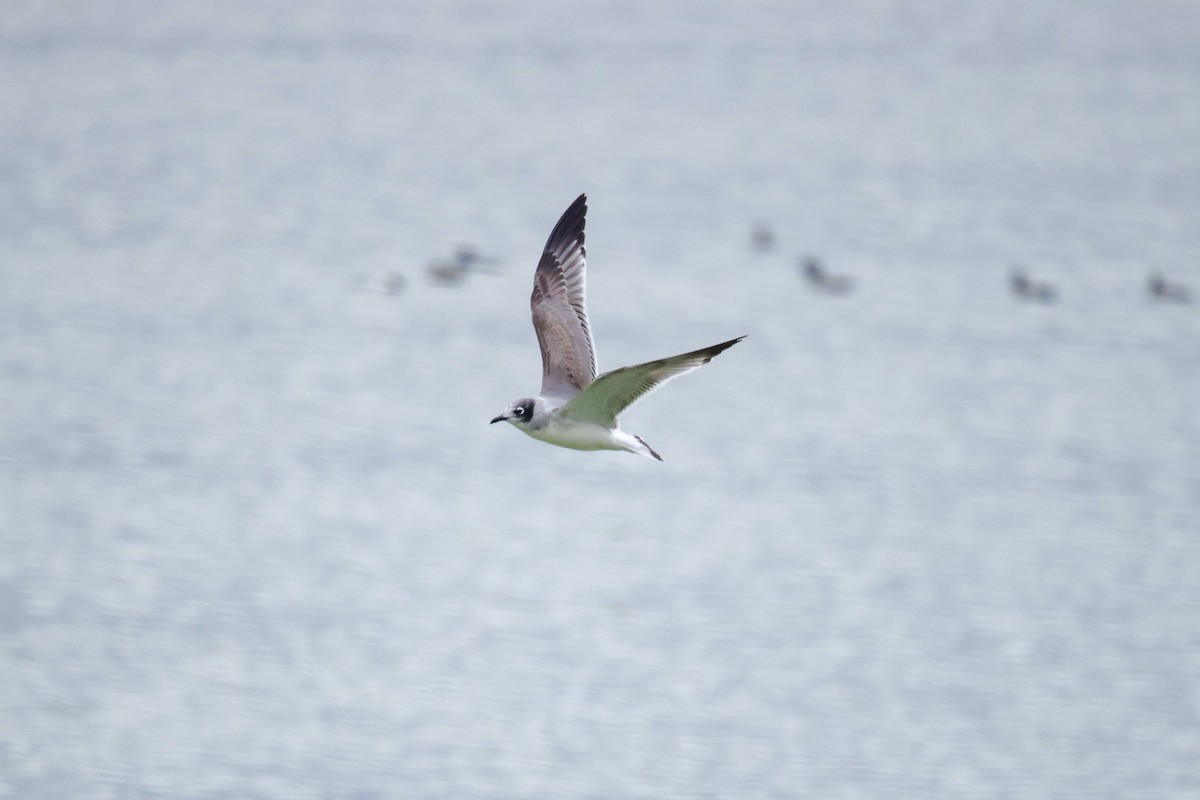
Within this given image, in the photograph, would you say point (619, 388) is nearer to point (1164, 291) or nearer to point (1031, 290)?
point (1031, 290)

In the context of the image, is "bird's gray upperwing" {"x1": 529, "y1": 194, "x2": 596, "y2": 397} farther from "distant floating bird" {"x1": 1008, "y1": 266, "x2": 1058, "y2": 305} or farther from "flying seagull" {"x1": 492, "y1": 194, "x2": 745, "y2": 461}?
"distant floating bird" {"x1": 1008, "y1": 266, "x2": 1058, "y2": 305}

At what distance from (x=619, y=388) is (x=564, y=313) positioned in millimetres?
1020

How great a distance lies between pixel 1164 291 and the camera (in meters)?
10.9

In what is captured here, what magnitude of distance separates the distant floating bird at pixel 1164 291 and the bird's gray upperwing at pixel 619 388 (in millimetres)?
6262

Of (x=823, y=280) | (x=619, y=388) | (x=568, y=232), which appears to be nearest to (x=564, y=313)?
(x=568, y=232)

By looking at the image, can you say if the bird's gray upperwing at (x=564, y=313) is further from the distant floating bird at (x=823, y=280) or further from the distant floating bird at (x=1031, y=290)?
the distant floating bird at (x=1031, y=290)

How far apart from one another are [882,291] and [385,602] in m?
4.60

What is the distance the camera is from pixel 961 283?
11188mm

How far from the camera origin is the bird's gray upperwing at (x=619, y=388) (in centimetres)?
505

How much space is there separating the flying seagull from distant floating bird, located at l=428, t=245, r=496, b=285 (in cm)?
469

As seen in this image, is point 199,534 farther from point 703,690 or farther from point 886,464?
point 886,464

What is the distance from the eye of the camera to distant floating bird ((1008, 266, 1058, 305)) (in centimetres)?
1100

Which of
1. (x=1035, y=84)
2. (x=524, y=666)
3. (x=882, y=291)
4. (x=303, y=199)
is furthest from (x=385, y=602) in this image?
(x=1035, y=84)

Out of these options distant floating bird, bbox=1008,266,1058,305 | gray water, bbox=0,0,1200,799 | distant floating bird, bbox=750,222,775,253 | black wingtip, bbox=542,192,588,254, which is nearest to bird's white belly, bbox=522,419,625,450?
black wingtip, bbox=542,192,588,254
